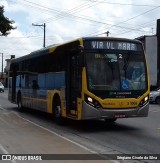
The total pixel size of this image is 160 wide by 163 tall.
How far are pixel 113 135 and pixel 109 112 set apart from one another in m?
0.88

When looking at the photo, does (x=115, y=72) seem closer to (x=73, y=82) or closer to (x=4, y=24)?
(x=73, y=82)

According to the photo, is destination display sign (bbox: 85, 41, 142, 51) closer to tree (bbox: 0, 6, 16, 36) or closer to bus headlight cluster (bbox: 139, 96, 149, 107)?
bus headlight cluster (bbox: 139, 96, 149, 107)

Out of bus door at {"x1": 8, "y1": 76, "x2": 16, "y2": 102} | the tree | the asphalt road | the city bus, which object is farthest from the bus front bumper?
the tree

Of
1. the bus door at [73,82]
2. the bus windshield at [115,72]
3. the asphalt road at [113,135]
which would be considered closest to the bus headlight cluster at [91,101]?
the bus windshield at [115,72]

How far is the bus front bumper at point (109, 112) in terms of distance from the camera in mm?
13836

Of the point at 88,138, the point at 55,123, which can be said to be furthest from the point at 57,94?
the point at 88,138

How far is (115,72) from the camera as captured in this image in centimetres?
1434

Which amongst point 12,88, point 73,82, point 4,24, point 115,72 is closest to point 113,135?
point 115,72

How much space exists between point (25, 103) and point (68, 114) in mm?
7522

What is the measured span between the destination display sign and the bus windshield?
0.72 ft

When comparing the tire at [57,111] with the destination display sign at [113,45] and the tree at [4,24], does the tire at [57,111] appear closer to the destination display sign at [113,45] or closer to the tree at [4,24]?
the destination display sign at [113,45]

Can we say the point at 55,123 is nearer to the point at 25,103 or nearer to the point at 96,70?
the point at 96,70

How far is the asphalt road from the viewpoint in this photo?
→ 35.9 ft

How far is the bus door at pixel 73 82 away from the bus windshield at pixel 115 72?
47 cm
